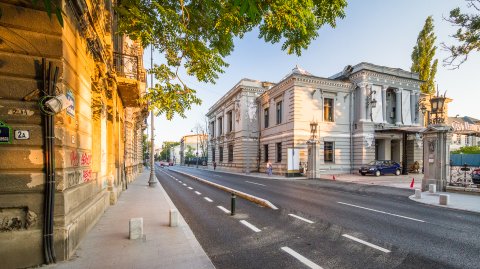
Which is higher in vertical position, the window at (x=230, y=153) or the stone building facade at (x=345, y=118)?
the stone building facade at (x=345, y=118)

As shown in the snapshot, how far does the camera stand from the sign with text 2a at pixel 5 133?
166 inches

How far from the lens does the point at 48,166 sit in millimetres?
4457

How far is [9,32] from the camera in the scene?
4.31m

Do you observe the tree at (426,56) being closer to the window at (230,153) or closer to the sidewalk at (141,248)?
the window at (230,153)

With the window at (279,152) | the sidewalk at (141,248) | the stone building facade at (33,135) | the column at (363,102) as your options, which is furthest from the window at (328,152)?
the stone building facade at (33,135)

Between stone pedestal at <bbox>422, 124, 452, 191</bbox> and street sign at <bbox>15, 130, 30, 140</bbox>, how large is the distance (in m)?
18.9

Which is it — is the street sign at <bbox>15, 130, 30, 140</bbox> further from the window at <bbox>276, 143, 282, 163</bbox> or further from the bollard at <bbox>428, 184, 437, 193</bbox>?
the window at <bbox>276, 143, 282, 163</bbox>

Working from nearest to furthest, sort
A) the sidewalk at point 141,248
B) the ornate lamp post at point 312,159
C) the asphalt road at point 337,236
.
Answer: the sidewalk at point 141,248 → the asphalt road at point 337,236 → the ornate lamp post at point 312,159

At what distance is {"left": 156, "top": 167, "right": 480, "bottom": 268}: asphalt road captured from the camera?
5.04 meters

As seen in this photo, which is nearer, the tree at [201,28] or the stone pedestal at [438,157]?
the tree at [201,28]

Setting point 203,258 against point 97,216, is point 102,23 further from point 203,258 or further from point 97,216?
point 203,258

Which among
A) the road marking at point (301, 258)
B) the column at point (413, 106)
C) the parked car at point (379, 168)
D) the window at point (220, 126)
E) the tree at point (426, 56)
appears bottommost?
the parked car at point (379, 168)

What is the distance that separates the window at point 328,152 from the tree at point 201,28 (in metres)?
24.2

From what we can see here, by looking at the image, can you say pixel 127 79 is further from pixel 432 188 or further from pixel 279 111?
pixel 279 111
